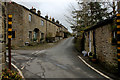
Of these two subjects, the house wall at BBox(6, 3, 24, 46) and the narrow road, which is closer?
the narrow road

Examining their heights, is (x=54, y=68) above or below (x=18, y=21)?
below

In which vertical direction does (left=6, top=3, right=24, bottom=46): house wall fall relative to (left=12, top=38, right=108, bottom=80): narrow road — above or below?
above

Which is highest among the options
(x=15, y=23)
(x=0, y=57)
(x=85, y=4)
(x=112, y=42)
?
(x=85, y=4)

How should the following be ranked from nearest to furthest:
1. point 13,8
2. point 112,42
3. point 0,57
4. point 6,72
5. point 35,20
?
point 0,57, point 6,72, point 112,42, point 13,8, point 35,20

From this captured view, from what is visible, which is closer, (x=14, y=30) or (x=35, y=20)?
(x=14, y=30)

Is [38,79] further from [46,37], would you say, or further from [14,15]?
[46,37]

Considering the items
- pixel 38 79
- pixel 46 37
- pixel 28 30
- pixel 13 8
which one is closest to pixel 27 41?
pixel 28 30

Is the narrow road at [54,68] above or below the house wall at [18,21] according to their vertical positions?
below

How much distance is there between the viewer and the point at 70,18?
15.2 m

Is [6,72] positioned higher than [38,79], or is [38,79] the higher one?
[6,72]

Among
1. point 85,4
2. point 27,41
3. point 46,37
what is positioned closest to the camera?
point 85,4

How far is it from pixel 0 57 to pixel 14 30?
14.4 m

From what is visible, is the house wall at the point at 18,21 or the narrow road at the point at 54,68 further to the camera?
the house wall at the point at 18,21

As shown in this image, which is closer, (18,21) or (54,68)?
(54,68)
